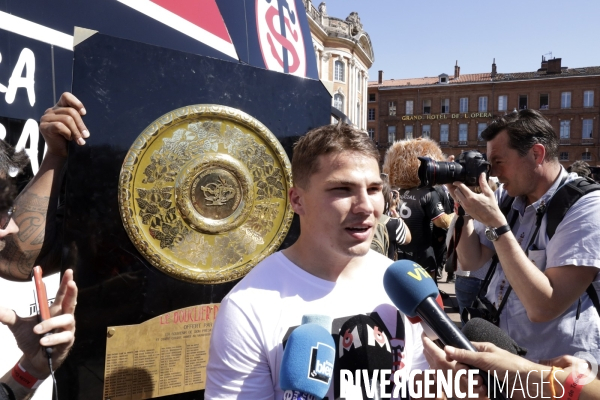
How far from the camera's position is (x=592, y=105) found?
1895 inches

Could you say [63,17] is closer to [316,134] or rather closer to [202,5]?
[202,5]

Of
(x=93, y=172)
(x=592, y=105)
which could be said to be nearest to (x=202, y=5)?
(x=93, y=172)

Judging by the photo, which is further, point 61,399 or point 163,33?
point 163,33

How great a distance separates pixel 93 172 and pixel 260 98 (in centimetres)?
72

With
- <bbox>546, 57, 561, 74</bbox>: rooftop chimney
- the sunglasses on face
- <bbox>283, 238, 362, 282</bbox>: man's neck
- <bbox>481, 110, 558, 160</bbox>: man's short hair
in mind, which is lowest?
<bbox>283, 238, 362, 282</bbox>: man's neck

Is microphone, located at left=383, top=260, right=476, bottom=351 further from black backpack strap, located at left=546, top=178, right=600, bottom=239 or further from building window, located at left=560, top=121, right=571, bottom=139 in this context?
building window, located at left=560, top=121, right=571, bottom=139

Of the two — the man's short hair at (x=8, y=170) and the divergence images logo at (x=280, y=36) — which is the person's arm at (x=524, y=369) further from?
the divergence images logo at (x=280, y=36)

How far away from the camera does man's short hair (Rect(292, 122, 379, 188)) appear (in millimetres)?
1496

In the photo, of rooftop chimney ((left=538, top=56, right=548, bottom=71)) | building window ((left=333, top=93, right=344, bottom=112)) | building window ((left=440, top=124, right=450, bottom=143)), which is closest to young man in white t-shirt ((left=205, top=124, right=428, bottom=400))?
building window ((left=333, top=93, right=344, bottom=112))

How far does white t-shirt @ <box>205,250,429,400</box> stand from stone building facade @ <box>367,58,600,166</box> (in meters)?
51.2

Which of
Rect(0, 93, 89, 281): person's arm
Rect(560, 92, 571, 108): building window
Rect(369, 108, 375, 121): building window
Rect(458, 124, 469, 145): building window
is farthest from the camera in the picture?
Rect(369, 108, 375, 121): building window

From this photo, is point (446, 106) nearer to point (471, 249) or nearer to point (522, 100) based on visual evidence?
point (522, 100)

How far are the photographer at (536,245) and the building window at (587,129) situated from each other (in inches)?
2155

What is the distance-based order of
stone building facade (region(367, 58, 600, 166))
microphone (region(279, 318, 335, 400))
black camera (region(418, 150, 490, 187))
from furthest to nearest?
stone building facade (region(367, 58, 600, 166))
black camera (region(418, 150, 490, 187))
microphone (region(279, 318, 335, 400))
